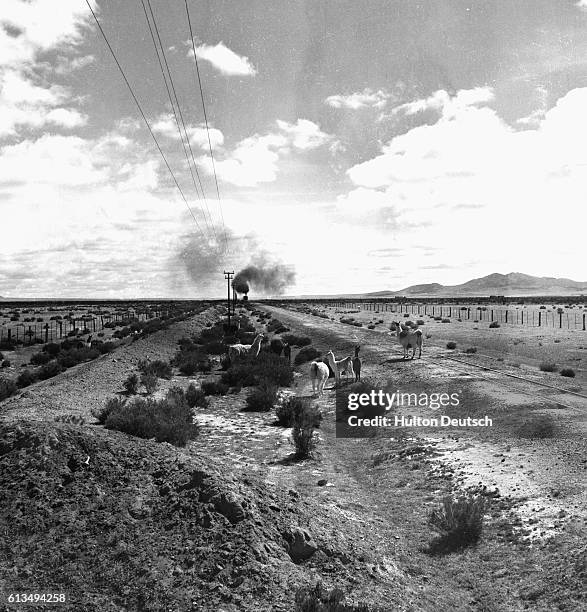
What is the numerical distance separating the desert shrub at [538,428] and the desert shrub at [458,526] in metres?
5.16

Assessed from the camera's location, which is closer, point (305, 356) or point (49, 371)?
point (49, 371)

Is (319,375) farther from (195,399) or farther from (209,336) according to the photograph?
(209,336)

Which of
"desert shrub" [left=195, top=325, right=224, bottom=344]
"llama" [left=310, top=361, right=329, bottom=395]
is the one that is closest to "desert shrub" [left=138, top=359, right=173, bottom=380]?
"llama" [left=310, top=361, right=329, bottom=395]

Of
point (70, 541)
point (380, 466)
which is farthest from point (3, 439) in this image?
→ point (380, 466)

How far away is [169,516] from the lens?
761cm

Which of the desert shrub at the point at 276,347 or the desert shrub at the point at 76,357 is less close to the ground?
the desert shrub at the point at 276,347

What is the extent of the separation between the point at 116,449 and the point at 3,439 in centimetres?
177

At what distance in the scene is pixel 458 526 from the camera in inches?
338

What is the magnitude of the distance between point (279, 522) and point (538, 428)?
8.40 meters

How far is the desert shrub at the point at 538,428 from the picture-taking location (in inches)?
522

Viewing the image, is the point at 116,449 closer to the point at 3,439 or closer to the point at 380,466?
the point at 3,439

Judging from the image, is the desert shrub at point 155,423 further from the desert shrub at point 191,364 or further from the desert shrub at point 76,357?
the desert shrub at point 76,357

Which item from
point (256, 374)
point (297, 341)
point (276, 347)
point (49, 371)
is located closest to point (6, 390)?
point (49, 371)

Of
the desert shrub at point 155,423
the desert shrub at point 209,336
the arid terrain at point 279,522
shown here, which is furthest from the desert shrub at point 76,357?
the arid terrain at point 279,522
